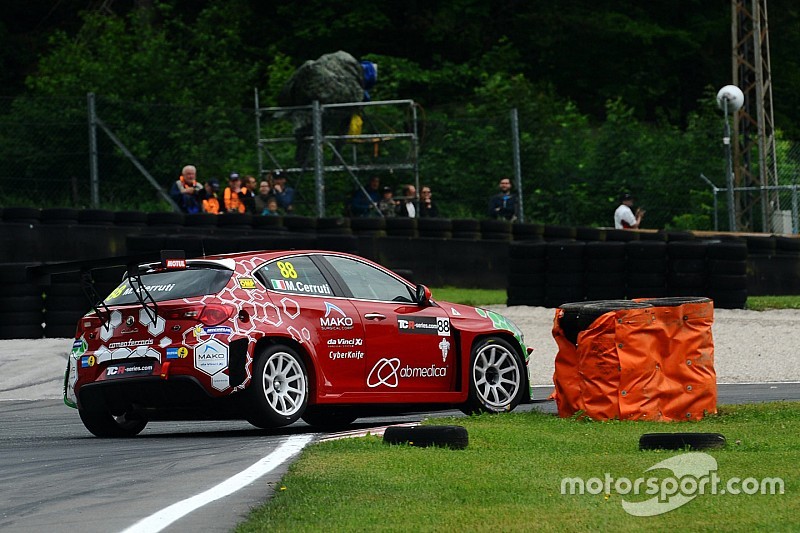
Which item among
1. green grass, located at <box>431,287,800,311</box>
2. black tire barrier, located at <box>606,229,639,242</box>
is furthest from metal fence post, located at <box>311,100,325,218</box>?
black tire barrier, located at <box>606,229,639,242</box>

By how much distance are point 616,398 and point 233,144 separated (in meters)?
17.1

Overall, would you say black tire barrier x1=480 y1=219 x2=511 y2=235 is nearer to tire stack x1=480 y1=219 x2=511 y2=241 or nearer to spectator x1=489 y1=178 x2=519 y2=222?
tire stack x1=480 y1=219 x2=511 y2=241

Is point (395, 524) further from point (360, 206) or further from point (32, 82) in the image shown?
point (32, 82)

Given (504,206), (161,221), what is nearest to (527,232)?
(504,206)

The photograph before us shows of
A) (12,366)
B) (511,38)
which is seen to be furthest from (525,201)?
(511,38)

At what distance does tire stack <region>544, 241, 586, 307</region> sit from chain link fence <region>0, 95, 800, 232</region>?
15.5 feet

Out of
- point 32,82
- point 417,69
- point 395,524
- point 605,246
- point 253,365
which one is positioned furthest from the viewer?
point 417,69

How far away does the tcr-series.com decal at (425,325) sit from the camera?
12438 mm

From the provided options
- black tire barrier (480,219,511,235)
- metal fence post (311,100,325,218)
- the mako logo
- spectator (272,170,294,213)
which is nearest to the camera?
the mako logo

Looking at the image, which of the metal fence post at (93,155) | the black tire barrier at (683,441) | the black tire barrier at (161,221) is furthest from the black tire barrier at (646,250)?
the black tire barrier at (683,441)

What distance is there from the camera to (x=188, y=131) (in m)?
26.8

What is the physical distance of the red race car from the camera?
11.3m

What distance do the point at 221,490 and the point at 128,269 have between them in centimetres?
388

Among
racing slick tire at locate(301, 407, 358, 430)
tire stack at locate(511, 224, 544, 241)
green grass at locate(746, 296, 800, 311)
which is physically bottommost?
racing slick tire at locate(301, 407, 358, 430)
